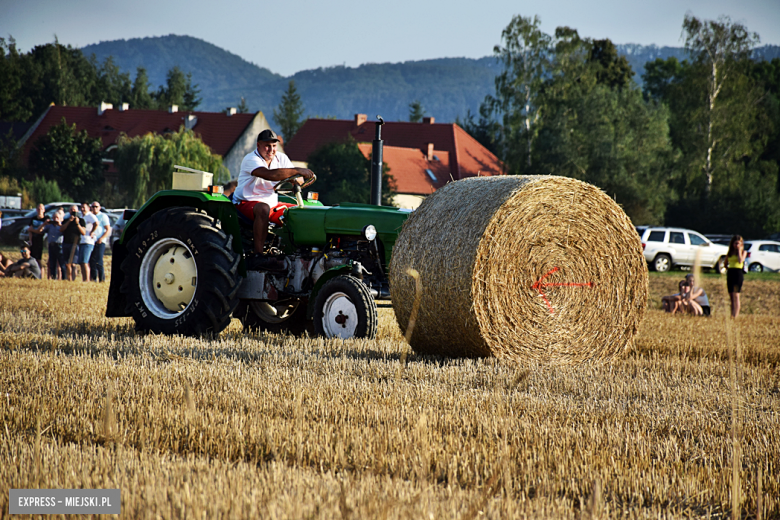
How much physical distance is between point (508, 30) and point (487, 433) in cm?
4344

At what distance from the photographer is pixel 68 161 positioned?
52.5 m

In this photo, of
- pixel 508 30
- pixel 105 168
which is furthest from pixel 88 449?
pixel 105 168

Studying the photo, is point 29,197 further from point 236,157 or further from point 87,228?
point 87,228

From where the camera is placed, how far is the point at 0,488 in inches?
112

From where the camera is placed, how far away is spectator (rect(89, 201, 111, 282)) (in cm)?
1590

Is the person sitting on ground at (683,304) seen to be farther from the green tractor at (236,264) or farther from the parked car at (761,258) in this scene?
the parked car at (761,258)

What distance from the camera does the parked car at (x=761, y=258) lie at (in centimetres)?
3006

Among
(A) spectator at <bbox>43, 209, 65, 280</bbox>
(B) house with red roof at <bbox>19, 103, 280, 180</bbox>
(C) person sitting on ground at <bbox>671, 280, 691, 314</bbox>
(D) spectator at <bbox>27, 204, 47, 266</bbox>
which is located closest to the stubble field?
(C) person sitting on ground at <bbox>671, 280, 691, 314</bbox>

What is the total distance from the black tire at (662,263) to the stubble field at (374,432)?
69.7ft

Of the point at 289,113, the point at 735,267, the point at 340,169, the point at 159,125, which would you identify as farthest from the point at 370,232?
the point at 289,113

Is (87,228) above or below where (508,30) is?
below

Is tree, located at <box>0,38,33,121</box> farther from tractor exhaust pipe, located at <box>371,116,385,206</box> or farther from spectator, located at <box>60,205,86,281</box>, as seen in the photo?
tractor exhaust pipe, located at <box>371,116,385,206</box>

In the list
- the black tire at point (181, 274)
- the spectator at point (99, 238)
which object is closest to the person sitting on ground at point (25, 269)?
the spectator at point (99, 238)

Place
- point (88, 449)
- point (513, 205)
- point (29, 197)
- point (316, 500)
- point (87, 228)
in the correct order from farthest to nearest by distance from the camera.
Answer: point (29, 197) < point (87, 228) < point (513, 205) < point (88, 449) < point (316, 500)
